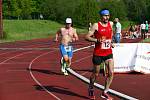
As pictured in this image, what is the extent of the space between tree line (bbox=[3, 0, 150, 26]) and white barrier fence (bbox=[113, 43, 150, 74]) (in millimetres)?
61007

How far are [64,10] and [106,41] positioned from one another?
8094 centimetres

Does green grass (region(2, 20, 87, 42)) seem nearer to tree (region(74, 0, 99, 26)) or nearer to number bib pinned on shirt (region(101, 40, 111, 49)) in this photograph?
tree (region(74, 0, 99, 26))

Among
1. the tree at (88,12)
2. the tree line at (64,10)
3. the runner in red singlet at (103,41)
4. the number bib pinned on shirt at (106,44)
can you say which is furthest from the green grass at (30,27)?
the number bib pinned on shirt at (106,44)

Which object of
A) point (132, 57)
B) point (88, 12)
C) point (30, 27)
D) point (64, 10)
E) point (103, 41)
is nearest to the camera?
point (103, 41)

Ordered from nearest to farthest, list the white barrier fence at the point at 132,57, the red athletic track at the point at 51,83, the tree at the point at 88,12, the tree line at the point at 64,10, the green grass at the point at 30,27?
the red athletic track at the point at 51,83 → the white barrier fence at the point at 132,57 → the green grass at the point at 30,27 → the tree at the point at 88,12 → the tree line at the point at 64,10

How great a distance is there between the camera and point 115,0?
101 metres

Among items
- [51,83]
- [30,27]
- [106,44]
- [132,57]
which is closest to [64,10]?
[30,27]

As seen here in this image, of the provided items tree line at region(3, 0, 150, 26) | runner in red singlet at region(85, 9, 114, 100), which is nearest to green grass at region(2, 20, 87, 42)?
tree line at region(3, 0, 150, 26)

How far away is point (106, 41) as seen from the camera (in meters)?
10.8

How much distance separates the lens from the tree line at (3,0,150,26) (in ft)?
258

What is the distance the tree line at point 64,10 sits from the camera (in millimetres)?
78562

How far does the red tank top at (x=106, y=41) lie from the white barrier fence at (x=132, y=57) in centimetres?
549

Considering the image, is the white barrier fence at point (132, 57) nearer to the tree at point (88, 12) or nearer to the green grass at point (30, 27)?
the green grass at point (30, 27)

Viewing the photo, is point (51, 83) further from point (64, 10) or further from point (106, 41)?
point (64, 10)
